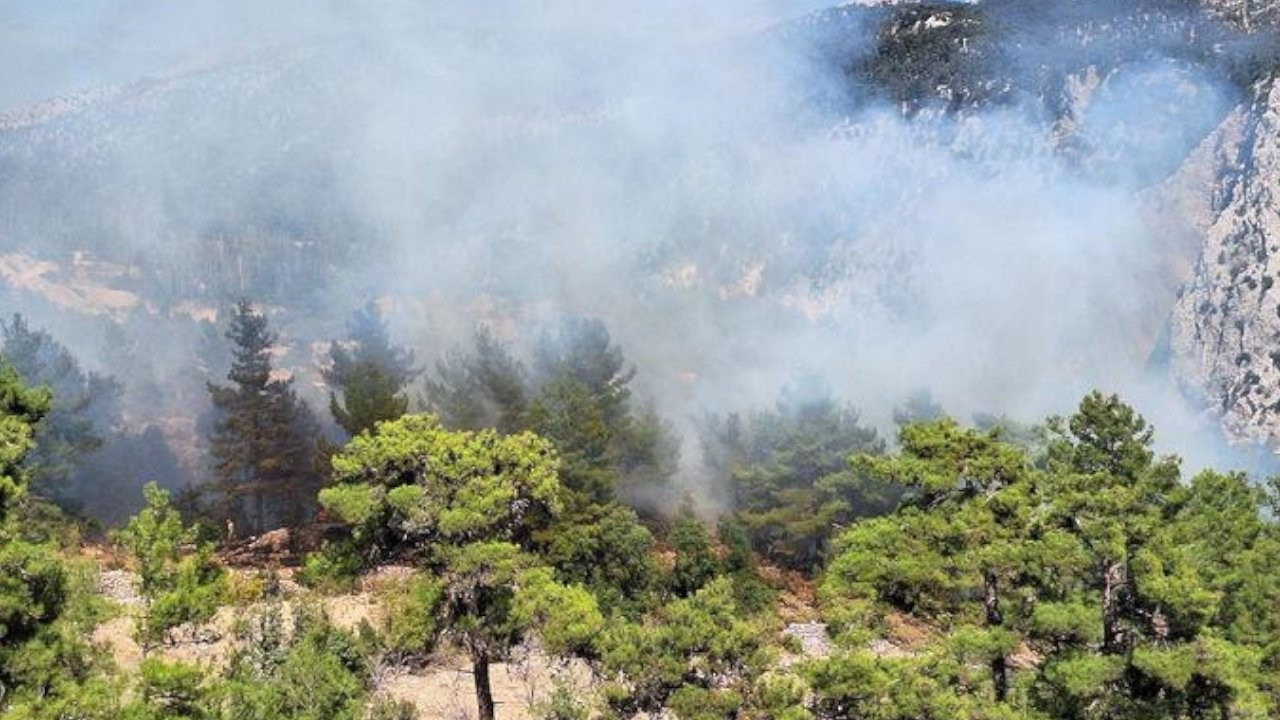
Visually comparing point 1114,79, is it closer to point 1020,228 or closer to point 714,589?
point 1020,228

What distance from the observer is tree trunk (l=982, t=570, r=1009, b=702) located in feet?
59.2

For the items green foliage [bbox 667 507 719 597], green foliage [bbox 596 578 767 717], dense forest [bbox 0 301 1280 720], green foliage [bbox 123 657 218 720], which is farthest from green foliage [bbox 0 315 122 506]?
green foliage [bbox 596 578 767 717]

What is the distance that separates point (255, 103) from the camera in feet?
299

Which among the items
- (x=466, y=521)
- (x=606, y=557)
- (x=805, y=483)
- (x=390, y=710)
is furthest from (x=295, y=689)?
(x=805, y=483)

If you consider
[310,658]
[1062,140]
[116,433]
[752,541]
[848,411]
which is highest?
[1062,140]

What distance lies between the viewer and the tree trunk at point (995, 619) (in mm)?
18031

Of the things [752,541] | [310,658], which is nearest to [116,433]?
[752,541]

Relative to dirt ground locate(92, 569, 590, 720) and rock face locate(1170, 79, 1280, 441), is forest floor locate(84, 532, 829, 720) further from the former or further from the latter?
rock face locate(1170, 79, 1280, 441)

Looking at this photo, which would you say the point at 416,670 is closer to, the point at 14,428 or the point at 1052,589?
the point at 14,428

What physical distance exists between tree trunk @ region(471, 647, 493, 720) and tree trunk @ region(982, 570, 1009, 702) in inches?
353

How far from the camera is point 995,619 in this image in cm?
1845

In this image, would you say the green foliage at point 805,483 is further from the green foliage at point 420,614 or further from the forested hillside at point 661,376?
the green foliage at point 420,614

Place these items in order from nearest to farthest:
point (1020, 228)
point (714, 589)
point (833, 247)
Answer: point (714, 589) → point (1020, 228) → point (833, 247)

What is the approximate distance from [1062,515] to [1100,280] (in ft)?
169
